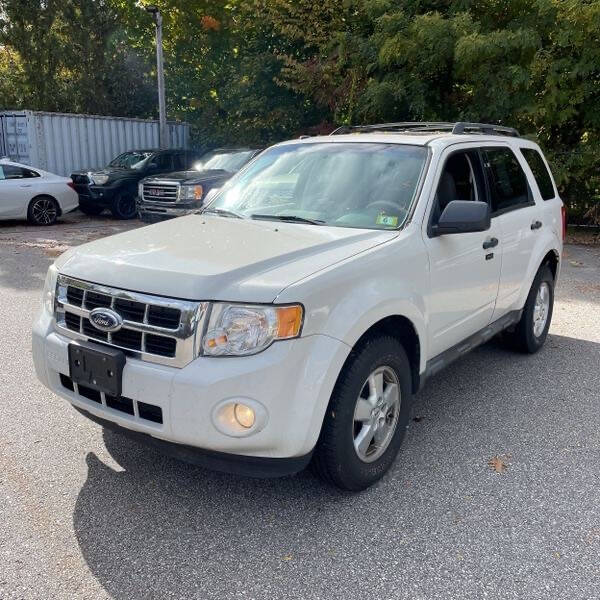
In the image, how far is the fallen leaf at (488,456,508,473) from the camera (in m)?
3.48

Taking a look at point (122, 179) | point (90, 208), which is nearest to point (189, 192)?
point (122, 179)

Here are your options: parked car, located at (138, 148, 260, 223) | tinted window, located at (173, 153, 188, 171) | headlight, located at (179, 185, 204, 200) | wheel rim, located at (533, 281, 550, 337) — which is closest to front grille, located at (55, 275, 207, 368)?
wheel rim, located at (533, 281, 550, 337)

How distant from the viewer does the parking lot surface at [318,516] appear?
8.38 ft

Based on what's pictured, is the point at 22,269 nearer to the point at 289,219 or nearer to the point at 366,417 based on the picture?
the point at 289,219

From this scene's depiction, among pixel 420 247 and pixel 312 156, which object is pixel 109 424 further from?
pixel 312 156

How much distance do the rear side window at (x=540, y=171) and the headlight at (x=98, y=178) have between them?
1185cm

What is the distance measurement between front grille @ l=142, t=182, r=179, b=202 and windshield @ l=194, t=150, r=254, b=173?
51.7 inches

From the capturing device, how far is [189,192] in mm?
12289

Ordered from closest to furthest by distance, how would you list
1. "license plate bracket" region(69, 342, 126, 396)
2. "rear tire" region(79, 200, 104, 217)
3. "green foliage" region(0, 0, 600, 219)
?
"license plate bracket" region(69, 342, 126, 396), "green foliage" region(0, 0, 600, 219), "rear tire" region(79, 200, 104, 217)

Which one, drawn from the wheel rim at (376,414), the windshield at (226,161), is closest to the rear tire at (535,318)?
the wheel rim at (376,414)

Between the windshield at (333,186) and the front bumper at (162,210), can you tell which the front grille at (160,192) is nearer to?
the front bumper at (162,210)

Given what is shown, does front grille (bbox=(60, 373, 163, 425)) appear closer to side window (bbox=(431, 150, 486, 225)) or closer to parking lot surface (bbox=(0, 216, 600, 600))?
parking lot surface (bbox=(0, 216, 600, 600))

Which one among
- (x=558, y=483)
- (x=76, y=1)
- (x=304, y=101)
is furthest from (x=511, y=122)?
(x=76, y=1)

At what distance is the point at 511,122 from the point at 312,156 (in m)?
10.1
